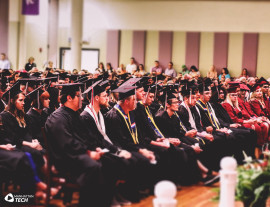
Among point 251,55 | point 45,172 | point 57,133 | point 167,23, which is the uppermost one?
point 167,23

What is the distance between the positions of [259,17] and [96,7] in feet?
24.0

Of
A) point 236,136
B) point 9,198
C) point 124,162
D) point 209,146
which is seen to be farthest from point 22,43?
point 124,162

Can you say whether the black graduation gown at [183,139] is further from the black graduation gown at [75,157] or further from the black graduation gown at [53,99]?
the black graduation gown at [75,157]

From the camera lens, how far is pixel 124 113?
20.7 ft

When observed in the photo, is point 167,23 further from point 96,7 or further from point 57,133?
point 57,133

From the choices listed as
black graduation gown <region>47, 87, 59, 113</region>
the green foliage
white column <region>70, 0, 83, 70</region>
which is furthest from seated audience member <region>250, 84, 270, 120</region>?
white column <region>70, 0, 83, 70</region>

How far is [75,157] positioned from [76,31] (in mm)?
13719

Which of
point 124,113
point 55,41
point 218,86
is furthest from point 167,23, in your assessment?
point 124,113

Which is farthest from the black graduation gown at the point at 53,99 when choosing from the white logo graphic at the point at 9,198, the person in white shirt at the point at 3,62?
the person in white shirt at the point at 3,62

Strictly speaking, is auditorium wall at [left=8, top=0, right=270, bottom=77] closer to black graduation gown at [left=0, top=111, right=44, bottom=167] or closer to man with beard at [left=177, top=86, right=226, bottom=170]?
man with beard at [left=177, top=86, right=226, bottom=170]

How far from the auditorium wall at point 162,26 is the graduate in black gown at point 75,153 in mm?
14254

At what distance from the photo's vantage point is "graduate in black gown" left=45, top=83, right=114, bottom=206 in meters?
5.03

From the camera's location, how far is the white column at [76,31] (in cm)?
1827

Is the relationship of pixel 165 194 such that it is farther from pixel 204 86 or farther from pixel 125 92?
pixel 204 86
